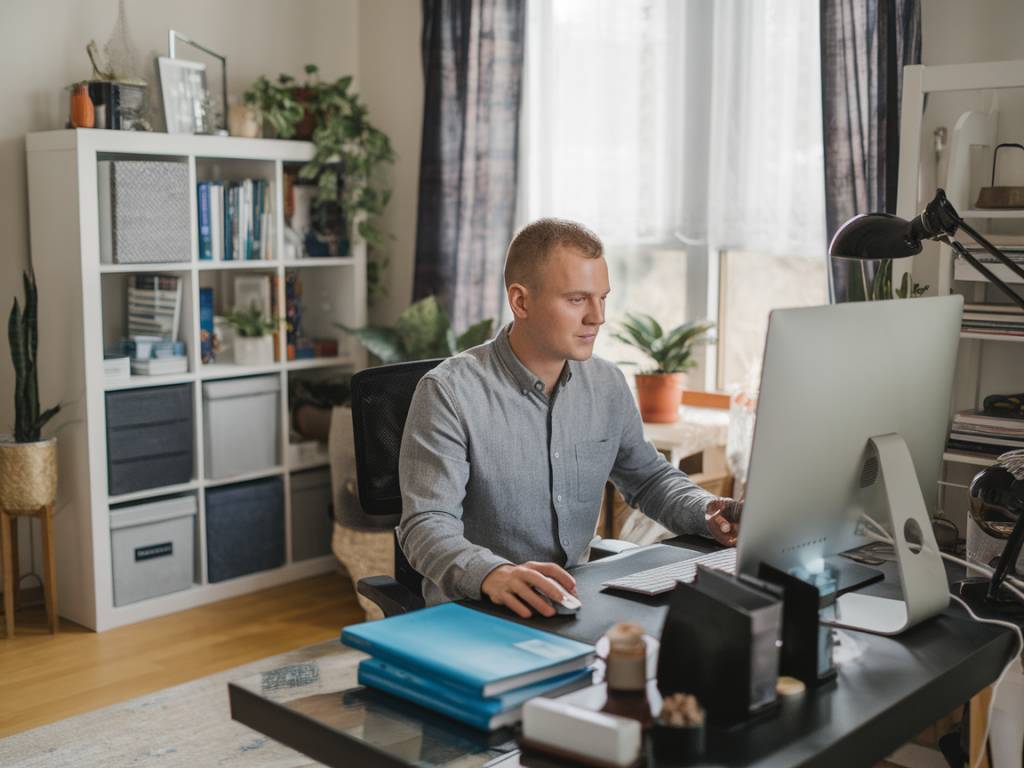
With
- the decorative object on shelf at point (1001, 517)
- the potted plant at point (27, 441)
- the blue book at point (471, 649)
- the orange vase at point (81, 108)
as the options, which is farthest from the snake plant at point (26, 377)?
the decorative object on shelf at point (1001, 517)

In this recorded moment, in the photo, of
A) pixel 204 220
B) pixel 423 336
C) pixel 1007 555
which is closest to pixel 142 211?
pixel 204 220

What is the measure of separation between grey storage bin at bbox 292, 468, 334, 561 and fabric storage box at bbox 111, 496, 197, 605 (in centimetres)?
43

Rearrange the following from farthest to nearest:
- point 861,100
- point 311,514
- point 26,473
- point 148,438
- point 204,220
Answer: point 311,514
point 204,220
point 148,438
point 26,473
point 861,100

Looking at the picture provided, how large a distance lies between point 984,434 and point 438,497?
4.99 feet

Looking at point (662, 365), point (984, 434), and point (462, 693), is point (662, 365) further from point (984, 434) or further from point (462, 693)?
point (462, 693)

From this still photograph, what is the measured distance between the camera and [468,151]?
4.22 m

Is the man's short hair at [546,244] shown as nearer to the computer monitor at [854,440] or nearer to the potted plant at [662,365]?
the computer monitor at [854,440]

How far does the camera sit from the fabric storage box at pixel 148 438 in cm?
376

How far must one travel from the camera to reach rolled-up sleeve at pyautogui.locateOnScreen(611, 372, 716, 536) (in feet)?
7.48

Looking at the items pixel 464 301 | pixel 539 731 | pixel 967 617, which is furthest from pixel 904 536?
pixel 464 301

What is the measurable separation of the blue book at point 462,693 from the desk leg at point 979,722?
0.64 m

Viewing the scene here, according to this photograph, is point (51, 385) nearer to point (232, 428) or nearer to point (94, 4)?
point (232, 428)

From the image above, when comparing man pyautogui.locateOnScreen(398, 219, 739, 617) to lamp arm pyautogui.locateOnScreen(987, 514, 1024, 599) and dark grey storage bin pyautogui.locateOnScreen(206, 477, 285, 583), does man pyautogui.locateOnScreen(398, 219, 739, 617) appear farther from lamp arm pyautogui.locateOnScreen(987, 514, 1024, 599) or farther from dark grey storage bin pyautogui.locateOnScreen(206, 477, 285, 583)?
dark grey storage bin pyautogui.locateOnScreen(206, 477, 285, 583)

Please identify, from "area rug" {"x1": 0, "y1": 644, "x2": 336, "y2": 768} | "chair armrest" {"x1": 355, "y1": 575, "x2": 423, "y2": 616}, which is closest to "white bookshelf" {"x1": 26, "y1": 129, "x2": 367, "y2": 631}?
"area rug" {"x1": 0, "y1": 644, "x2": 336, "y2": 768}
